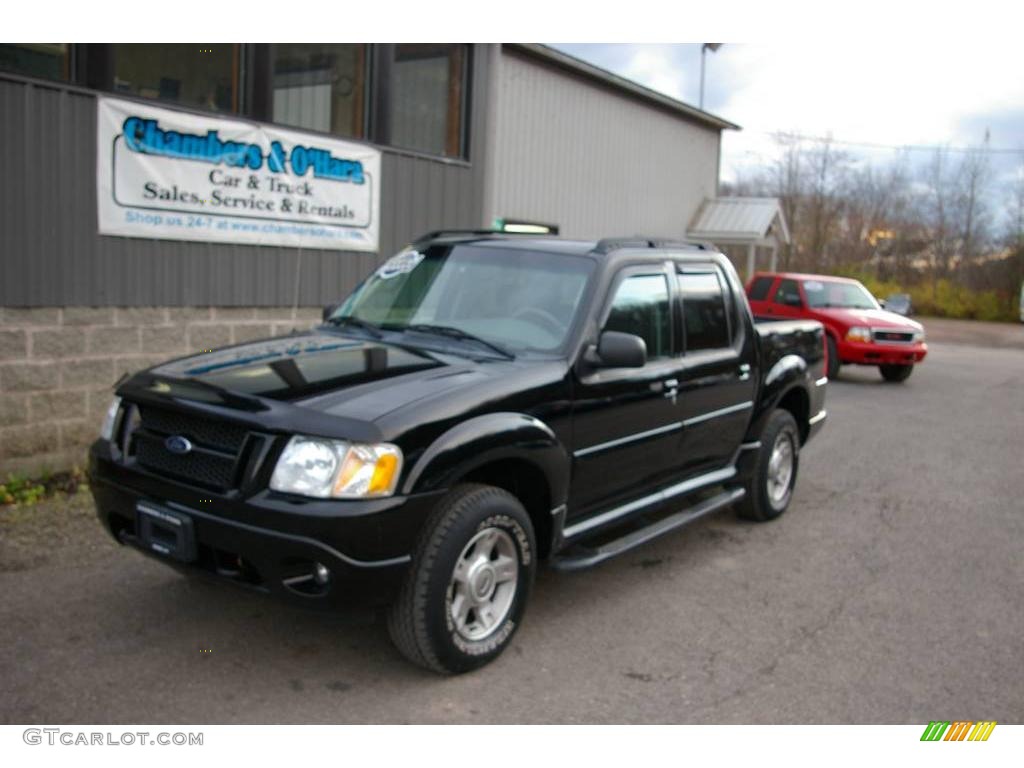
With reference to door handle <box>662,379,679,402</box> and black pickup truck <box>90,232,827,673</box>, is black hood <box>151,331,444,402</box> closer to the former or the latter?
black pickup truck <box>90,232,827,673</box>

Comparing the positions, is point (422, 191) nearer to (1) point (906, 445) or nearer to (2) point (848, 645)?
(1) point (906, 445)

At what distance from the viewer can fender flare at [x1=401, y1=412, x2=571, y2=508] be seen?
3721mm

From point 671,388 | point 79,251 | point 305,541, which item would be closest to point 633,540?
point 671,388

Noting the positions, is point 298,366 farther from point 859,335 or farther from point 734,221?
point 734,221

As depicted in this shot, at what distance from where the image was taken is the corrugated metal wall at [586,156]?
50.6ft

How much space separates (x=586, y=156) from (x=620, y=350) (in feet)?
44.2

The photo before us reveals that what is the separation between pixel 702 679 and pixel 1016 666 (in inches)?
59.1

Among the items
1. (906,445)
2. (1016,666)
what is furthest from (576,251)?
(906,445)

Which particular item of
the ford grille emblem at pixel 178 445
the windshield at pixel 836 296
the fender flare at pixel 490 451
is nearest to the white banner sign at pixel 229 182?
the ford grille emblem at pixel 178 445

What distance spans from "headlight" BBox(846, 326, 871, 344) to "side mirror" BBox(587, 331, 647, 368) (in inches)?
459

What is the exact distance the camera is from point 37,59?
6758 mm

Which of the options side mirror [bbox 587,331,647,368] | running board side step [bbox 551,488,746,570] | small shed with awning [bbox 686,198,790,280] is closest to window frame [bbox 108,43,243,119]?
side mirror [bbox 587,331,647,368]

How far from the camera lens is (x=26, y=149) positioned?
6672 mm

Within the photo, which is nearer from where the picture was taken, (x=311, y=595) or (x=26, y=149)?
(x=311, y=595)
